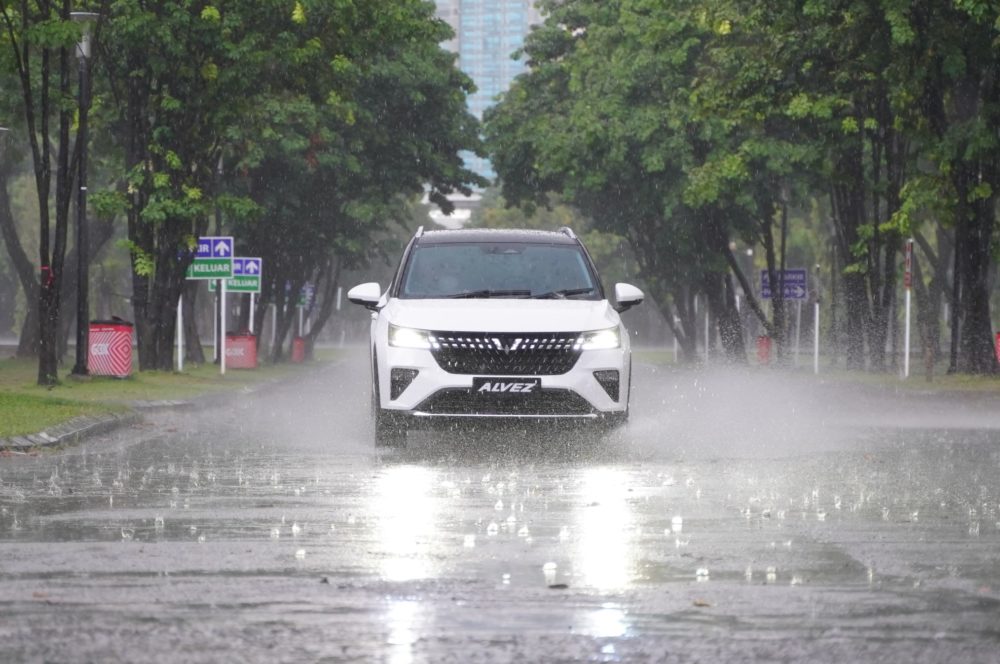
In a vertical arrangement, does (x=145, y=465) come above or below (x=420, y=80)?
below

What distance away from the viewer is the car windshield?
1781cm

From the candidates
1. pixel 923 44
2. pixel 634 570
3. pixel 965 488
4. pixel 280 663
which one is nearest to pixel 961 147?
pixel 923 44

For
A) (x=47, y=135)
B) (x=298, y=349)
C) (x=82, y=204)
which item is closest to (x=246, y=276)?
(x=82, y=204)

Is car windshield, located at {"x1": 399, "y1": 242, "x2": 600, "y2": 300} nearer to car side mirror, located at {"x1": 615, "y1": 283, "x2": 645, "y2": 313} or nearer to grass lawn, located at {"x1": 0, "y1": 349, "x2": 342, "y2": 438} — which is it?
car side mirror, located at {"x1": 615, "y1": 283, "x2": 645, "y2": 313}

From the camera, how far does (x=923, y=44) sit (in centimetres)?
3447

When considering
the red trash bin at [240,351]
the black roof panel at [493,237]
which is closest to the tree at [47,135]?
the black roof panel at [493,237]

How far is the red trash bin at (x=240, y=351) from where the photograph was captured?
161 feet

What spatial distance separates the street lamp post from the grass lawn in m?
0.62

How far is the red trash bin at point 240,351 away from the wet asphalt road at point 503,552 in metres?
30.5

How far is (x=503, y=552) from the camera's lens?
31.6ft

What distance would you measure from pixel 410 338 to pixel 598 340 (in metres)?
1.59

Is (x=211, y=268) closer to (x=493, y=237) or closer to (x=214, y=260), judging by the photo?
(x=214, y=260)

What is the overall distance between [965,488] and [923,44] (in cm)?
2219

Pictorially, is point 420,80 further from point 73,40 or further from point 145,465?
point 145,465
